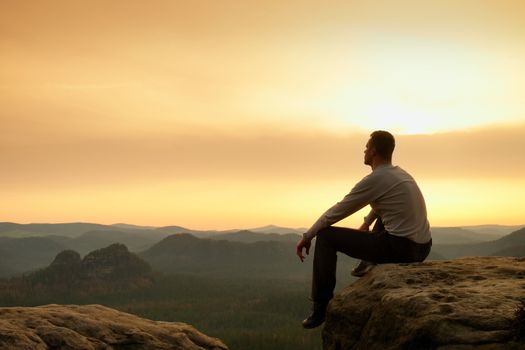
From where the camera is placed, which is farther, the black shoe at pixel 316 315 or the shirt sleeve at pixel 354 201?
the black shoe at pixel 316 315

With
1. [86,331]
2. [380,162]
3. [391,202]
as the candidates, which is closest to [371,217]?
[391,202]

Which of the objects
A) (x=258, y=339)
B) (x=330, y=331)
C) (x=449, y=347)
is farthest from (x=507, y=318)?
(x=258, y=339)

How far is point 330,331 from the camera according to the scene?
12.8 metres

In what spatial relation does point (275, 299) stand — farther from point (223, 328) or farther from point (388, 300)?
point (388, 300)

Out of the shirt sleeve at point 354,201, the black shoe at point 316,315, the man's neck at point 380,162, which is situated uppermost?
the man's neck at point 380,162

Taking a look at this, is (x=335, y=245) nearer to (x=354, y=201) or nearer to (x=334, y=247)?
(x=334, y=247)

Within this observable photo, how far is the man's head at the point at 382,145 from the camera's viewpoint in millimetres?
12375

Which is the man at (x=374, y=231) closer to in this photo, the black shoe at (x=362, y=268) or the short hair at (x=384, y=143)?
the short hair at (x=384, y=143)

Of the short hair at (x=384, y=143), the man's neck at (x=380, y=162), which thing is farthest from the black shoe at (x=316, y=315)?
the short hair at (x=384, y=143)

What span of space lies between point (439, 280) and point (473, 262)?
276 cm

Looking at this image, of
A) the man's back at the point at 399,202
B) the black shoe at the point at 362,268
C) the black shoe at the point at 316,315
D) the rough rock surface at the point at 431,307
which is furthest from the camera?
the black shoe at the point at 362,268

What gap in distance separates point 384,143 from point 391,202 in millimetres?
1441

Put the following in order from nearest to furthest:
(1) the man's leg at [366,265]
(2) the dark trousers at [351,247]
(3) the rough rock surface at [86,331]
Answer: (2) the dark trousers at [351,247] → (3) the rough rock surface at [86,331] → (1) the man's leg at [366,265]

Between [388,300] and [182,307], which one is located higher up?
[388,300]
